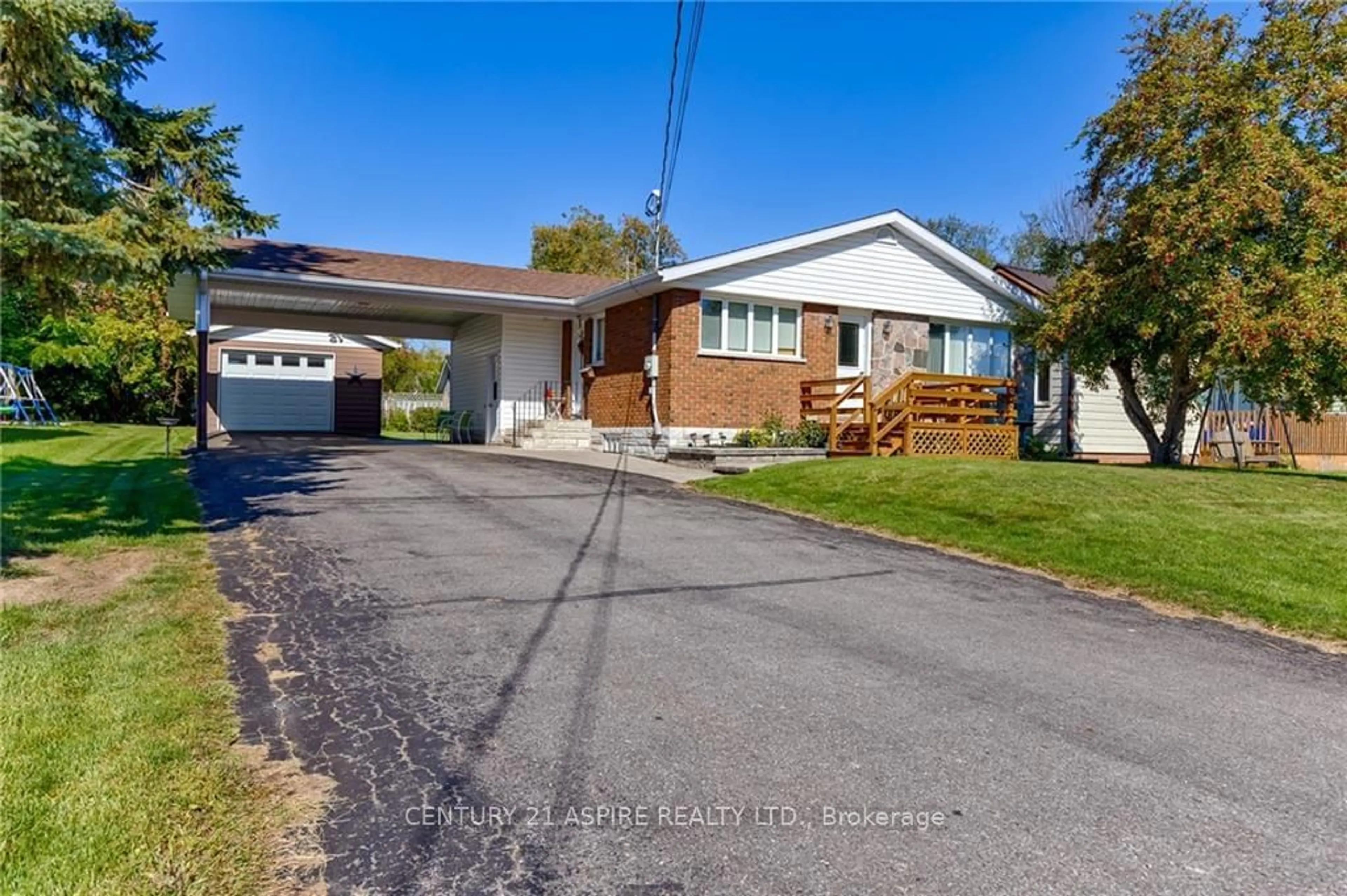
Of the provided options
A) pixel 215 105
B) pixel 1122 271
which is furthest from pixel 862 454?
pixel 215 105

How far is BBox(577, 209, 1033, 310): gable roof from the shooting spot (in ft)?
52.6

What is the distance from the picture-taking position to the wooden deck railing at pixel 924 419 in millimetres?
14742

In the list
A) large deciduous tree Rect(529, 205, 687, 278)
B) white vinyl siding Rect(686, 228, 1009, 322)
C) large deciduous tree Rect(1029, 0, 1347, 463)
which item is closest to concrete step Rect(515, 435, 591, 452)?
white vinyl siding Rect(686, 228, 1009, 322)

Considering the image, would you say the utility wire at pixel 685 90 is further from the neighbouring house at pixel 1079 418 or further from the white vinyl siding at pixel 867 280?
the neighbouring house at pixel 1079 418

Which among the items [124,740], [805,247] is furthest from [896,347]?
[124,740]

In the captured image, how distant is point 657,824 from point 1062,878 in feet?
4.09

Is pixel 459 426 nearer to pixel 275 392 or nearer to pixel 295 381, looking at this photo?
pixel 295 381

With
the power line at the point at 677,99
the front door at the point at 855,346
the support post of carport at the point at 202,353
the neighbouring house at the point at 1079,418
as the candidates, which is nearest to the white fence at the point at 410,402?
the support post of carport at the point at 202,353

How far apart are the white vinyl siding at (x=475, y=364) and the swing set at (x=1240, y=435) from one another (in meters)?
17.2

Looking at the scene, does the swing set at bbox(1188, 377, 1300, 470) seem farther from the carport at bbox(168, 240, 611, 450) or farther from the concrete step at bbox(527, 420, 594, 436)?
the carport at bbox(168, 240, 611, 450)

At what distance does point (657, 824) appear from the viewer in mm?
2742

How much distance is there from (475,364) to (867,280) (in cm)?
1099

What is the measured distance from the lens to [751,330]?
56.7 feet

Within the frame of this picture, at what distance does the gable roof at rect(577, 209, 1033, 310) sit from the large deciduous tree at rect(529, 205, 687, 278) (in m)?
24.4
